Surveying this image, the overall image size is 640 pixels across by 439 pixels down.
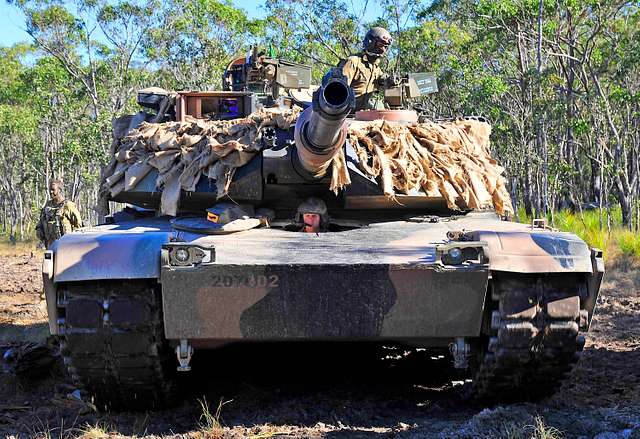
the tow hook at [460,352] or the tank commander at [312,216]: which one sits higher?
the tank commander at [312,216]

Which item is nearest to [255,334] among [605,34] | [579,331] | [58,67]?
[579,331]

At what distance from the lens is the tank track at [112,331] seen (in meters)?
5.68

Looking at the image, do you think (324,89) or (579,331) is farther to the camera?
(579,331)

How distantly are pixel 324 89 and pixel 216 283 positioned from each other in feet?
4.57

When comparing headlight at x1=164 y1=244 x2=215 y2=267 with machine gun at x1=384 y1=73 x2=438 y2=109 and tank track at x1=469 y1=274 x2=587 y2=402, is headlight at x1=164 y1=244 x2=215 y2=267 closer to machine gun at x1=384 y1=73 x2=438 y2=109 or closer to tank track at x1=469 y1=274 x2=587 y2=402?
tank track at x1=469 y1=274 x2=587 y2=402

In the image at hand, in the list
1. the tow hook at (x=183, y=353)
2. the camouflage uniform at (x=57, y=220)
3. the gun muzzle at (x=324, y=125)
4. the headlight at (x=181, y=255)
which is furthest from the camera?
the camouflage uniform at (x=57, y=220)

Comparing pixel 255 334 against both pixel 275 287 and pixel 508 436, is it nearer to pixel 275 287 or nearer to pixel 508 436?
pixel 275 287

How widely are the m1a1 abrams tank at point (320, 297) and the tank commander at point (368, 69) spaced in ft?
6.93

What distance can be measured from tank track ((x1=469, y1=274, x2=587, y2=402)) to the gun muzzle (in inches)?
Answer: 54.0

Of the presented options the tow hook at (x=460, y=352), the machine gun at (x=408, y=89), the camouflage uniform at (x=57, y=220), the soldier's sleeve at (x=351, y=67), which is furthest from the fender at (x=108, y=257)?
the camouflage uniform at (x=57, y=220)

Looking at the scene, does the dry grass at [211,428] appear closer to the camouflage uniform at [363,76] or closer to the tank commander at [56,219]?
the camouflage uniform at [363,76]

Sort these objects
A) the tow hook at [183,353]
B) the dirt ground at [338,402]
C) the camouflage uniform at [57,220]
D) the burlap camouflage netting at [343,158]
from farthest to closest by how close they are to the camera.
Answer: the camouflage uniform at [57,220], the burlap camouflage netting at [343,158], the tow hook at [183,353], the dirt ground at [338,402]

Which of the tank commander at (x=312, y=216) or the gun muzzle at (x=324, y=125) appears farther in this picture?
the tank commander at (x=312, y=216)

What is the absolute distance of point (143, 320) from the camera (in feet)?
18.7
